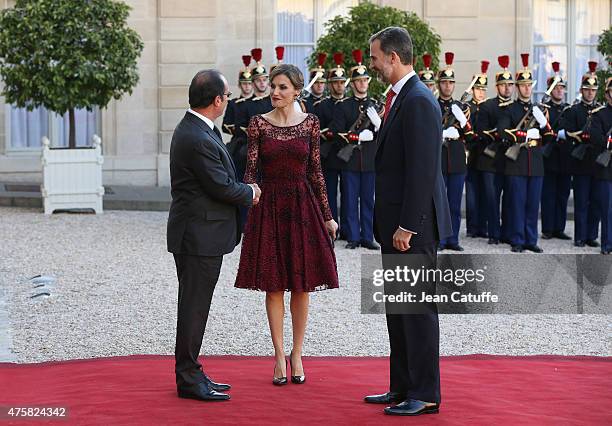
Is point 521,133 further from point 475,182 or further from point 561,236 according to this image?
point 561,236

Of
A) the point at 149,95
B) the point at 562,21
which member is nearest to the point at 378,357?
the point at 149,95

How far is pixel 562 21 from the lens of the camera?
20562mm

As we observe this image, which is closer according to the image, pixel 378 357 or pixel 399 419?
pixel 399 419

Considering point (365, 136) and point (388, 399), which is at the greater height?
point (365, 136)

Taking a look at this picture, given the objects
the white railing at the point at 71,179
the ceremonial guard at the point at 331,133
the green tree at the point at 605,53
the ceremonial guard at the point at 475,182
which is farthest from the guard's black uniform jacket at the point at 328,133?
the green tree at the point at 605,53

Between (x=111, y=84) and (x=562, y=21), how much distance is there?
760 cm

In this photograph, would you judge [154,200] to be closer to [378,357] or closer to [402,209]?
[378,357]

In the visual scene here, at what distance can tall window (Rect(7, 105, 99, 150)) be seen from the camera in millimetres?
19750

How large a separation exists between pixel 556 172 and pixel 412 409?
30.4ft

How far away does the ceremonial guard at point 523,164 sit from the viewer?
13.9 metres

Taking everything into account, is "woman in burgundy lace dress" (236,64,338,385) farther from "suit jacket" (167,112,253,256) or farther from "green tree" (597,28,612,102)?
"green tree" (597,28,612,102)

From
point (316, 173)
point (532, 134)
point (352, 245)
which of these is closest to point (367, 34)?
point (532, 134)

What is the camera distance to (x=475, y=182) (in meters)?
15.4

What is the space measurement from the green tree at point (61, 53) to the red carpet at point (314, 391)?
8762mm
